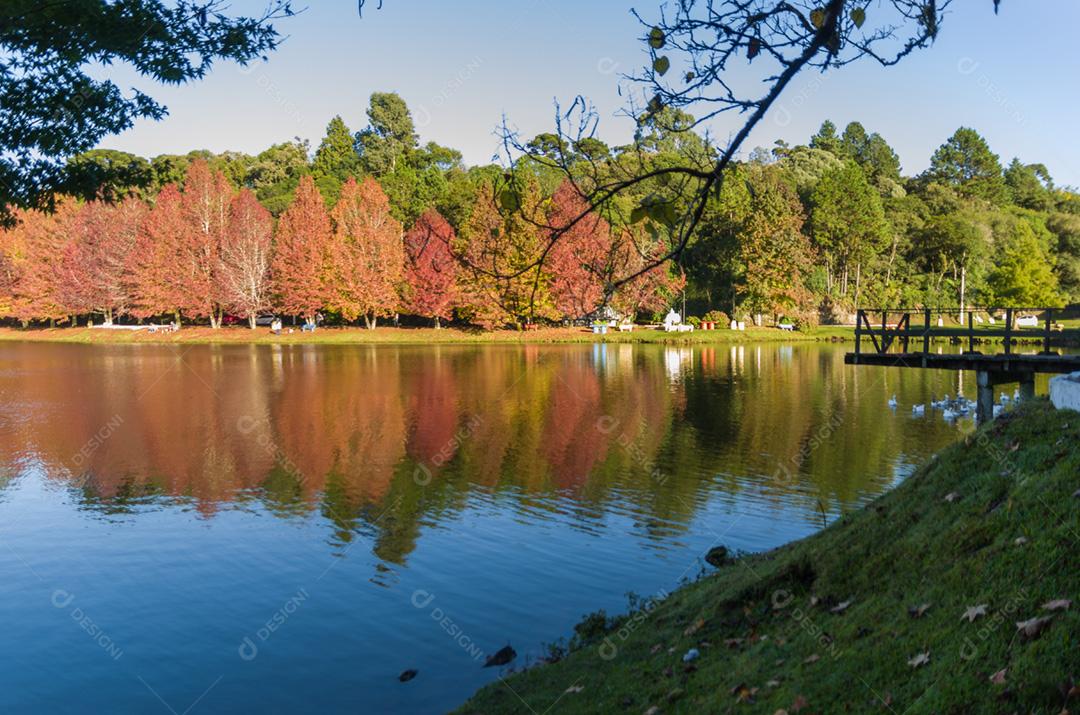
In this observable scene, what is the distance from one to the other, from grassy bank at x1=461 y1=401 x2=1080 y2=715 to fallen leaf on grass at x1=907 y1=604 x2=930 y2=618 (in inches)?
0.5

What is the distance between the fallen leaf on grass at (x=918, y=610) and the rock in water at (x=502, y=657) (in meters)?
5.63

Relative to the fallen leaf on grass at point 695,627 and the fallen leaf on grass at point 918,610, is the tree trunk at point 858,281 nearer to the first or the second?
the fallen leaf on grass at point 695,627

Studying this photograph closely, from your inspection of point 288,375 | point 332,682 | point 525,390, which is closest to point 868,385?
point 525,390

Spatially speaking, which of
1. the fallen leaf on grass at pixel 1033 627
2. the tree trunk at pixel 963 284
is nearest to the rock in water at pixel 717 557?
the fallen leaf on grass at pixel 1033 627

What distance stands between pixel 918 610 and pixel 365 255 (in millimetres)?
70905

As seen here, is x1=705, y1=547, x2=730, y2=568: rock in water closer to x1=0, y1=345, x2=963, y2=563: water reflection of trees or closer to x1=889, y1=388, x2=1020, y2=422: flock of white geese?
x1=0, y1=345, x2=963, y2=563: water reflection of trees

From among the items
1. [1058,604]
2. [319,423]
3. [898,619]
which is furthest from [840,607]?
[319,423]

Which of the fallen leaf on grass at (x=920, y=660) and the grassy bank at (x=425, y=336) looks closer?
the fallen leaf on grass at (x=920, y=660)

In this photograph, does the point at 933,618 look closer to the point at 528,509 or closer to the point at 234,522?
the point at 528,509

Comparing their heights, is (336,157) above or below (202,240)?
above

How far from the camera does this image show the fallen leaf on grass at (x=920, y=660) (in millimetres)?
6035

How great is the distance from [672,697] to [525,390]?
3097 cm

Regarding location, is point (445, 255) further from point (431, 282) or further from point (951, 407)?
point (951, 407)

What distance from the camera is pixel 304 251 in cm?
7462
